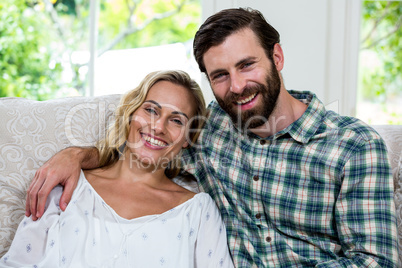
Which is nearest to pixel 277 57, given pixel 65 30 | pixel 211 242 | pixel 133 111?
pixel 133 111

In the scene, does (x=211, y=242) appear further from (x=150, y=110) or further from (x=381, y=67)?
(x=381, y=67)

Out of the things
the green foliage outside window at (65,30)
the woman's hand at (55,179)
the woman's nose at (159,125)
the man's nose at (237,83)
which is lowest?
the woman's hand at (55,179)

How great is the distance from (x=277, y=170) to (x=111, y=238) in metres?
0.58

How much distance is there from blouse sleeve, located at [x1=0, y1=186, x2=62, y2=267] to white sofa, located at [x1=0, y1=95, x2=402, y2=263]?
0.49 ft

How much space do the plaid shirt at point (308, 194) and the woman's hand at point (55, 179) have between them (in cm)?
46

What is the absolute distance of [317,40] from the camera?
234 centimetres

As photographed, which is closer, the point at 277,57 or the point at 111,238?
the point at 111,238

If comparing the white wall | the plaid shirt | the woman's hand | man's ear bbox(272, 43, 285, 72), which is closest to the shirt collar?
the plaid shirt

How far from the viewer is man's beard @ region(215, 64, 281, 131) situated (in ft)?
4.80

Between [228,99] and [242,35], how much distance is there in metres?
0.22

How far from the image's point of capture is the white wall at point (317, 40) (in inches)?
91.9

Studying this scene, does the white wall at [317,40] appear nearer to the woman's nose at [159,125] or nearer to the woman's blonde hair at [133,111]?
the woman's blonde hair at [133,111]

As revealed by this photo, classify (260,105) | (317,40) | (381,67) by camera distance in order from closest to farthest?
(260,105) < (317,40) < (381,67)

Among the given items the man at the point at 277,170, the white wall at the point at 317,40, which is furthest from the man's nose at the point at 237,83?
the white wall at the point at 317,40
